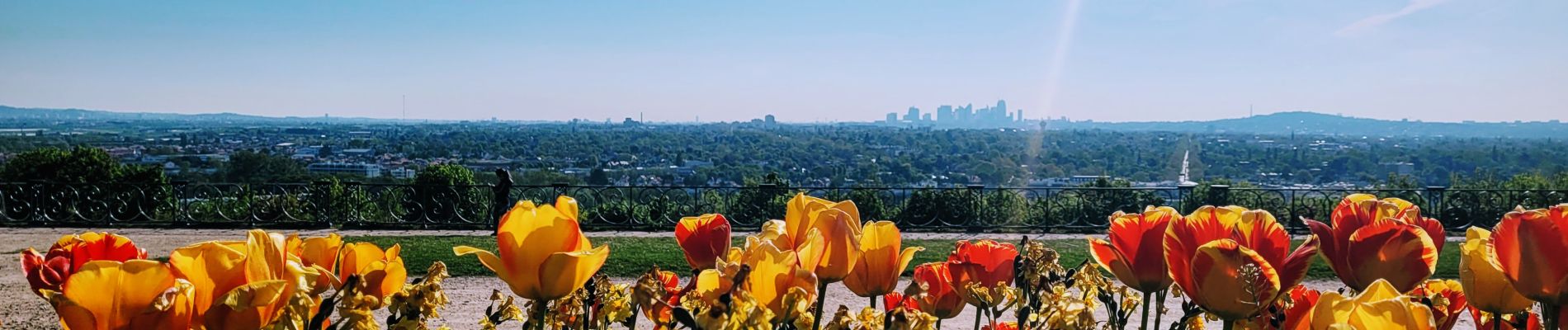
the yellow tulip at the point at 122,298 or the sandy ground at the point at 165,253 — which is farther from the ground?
the yellow tulip at the point at 122,298

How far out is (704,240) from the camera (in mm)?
1123

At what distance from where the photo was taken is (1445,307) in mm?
1003

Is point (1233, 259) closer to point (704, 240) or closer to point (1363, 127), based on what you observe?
point (704, 240)

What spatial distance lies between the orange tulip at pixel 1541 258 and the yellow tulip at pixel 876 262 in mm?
564

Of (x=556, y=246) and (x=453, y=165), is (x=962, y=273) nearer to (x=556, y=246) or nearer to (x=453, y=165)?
(x=556, y=246)

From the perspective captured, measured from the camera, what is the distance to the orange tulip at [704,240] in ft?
3.63

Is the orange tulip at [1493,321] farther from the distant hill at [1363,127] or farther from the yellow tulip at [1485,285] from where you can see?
the distant hill at [1363,127]

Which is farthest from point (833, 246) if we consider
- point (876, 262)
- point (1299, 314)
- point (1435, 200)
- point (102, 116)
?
point (102, 116)

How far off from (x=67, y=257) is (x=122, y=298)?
217 millimetres

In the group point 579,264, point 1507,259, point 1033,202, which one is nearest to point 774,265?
point 579,264

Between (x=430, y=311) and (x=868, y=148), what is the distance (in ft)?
231

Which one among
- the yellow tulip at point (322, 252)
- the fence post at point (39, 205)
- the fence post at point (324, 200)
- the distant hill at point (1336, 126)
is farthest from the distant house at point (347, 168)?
the distant hill at point (1336, 126)

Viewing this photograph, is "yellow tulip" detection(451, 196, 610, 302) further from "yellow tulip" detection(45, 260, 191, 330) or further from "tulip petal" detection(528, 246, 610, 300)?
"yellow tulip" detection(45, 260, 191, 330)

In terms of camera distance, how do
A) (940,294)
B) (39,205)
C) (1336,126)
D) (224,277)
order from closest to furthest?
(224,277)
(940,294)
(39,205)
(1336,126)
